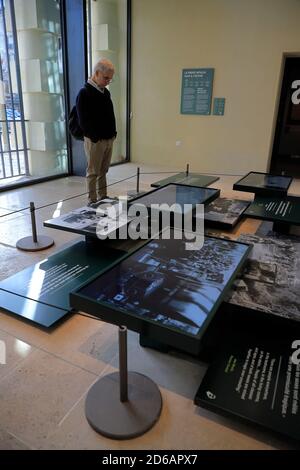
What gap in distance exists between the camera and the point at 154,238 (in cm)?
210

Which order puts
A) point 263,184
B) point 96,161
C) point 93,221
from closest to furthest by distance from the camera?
point 93,221
point 96,161
point 263,184

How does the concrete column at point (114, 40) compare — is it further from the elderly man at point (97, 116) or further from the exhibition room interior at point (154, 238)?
the elderly man at point (97, 116)

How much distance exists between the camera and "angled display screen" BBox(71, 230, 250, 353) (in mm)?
1266

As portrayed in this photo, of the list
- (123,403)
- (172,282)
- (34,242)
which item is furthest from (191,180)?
(123,403)

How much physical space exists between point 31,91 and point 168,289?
4652 mm

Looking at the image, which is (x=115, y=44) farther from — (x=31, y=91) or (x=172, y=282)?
(x=172, y=282)

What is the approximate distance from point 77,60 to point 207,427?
5078 mm

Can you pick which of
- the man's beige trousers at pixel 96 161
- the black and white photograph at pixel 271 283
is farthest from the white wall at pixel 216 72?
the black and white photograph at pixel 271 283

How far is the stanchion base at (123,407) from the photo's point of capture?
4.17ft

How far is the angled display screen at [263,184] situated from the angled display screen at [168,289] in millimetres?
2038

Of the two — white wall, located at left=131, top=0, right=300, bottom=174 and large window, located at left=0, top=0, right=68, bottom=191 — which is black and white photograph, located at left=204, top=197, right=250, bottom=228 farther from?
large window, located at left=0, top=0, right=68, bottom=191

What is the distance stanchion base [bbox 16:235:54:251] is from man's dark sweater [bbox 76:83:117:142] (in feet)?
3.92

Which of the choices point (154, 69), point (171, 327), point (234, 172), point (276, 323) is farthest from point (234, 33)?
point (171, 327)
